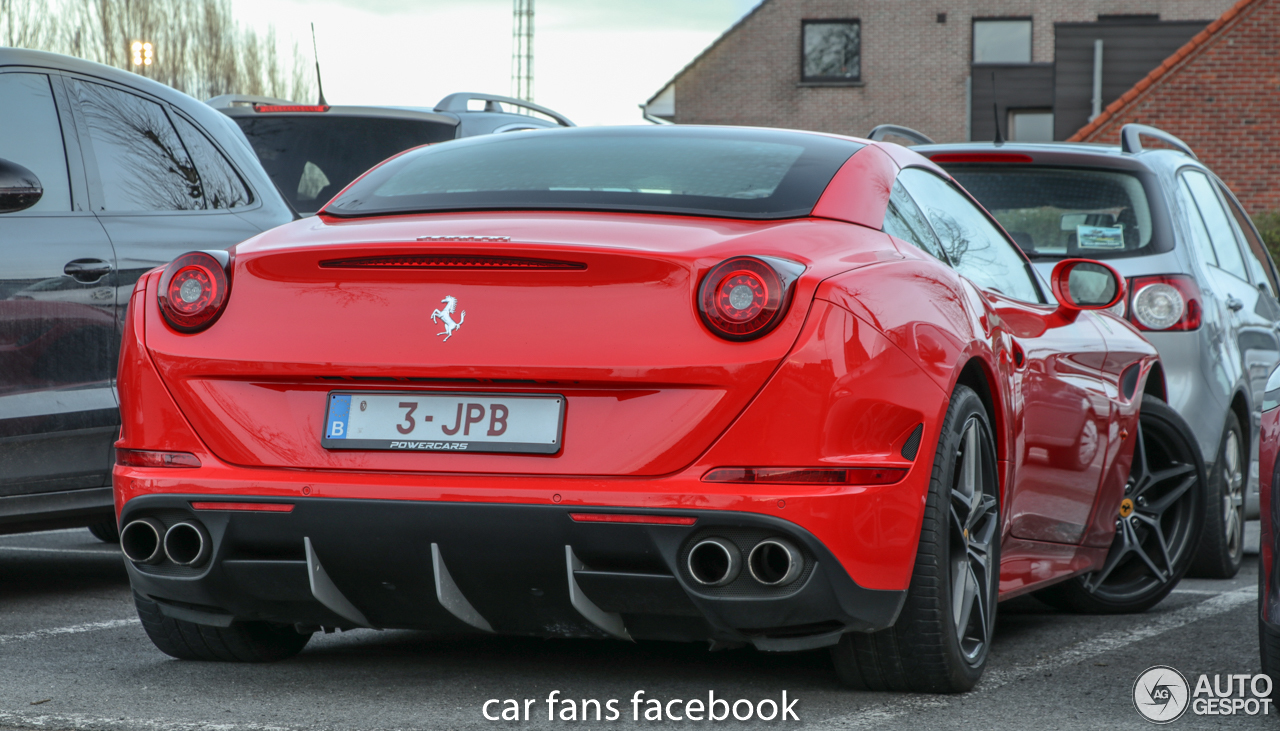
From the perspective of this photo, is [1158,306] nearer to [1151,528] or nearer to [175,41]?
[1151,528]

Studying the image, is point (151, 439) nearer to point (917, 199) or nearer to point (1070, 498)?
point (917, 199)

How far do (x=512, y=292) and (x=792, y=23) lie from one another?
38454 mm

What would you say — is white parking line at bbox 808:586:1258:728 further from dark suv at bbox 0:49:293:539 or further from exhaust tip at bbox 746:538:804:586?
dark suv at bbox 0:49:293:539

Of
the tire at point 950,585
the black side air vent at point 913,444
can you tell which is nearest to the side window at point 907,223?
the tire at point 950,585

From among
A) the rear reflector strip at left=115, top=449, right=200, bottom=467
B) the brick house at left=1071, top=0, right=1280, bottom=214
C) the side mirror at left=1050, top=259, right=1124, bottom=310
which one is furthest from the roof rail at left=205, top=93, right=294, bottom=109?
the brick house at left=1071, top=0, right=1280, bottom=214

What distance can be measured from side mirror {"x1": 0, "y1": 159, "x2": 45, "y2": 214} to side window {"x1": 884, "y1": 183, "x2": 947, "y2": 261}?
2.59m

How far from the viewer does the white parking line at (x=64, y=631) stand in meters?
4.59

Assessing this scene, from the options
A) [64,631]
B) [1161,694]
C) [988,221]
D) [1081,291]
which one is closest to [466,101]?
[1081,291]

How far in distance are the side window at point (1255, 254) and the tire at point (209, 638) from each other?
5.26 metres

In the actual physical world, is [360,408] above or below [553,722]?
above

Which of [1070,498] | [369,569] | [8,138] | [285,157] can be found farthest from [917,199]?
[285,157]

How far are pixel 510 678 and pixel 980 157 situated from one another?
3.70 metres

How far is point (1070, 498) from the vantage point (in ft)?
15.8

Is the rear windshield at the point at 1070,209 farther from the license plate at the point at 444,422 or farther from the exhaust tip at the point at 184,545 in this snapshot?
the exhaust tip at the point at 184,545
